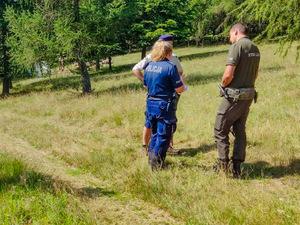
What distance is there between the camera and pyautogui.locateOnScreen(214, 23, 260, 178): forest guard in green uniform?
4.05m

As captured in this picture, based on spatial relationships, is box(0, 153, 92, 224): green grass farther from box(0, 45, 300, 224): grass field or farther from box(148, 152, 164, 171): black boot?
box(148, 152, 164, 171): black boot

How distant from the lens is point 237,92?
13.6 feet

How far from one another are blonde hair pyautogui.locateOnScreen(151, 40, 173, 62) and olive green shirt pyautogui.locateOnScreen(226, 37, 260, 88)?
39.1 inches

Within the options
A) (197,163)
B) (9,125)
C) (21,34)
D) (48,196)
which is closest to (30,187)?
(48,196)

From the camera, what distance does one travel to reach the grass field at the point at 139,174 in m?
3.39

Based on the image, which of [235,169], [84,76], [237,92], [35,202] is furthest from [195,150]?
[84,76]

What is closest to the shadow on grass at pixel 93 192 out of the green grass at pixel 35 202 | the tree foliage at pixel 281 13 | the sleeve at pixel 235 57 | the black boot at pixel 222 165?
the green grass at pixel 35 202

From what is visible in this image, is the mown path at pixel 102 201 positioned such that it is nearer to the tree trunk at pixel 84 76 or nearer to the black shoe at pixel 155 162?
the black shoe at pixel 155 162

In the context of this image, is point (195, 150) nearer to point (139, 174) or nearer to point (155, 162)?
point (155, 162)

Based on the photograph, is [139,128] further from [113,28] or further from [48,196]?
[113,28]

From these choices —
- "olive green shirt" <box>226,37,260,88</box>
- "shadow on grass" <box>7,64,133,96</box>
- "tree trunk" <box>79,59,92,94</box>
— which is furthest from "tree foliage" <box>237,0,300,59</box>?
"shadow on grass" <box>7,64,133,96</box>

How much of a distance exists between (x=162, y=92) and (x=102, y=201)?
74.7 inches

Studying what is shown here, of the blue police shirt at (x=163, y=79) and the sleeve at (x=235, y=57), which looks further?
the blue police shirt at (x=163, y=79)

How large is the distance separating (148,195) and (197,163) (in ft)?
5.20
